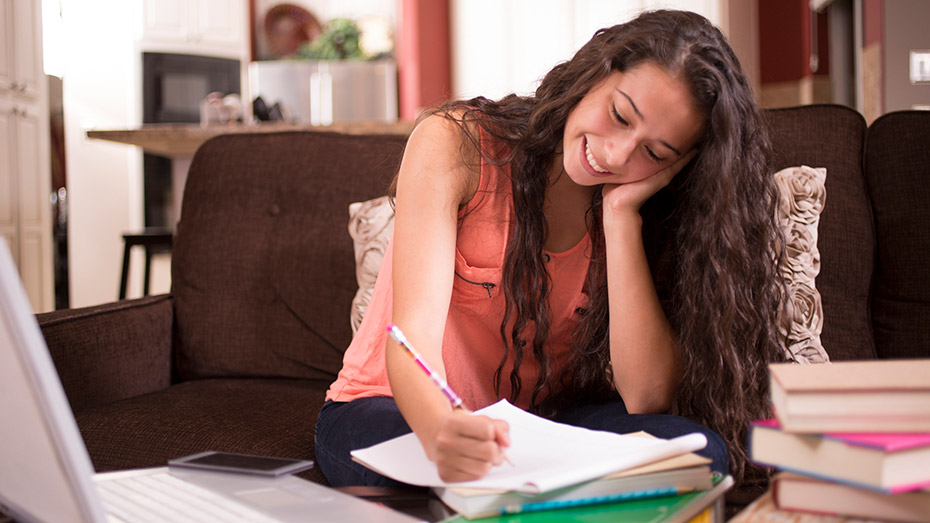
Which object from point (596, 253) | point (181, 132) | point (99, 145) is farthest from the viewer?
point (99, 145)

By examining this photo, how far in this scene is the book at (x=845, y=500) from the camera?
1.96ft

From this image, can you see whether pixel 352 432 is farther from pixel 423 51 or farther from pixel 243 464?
pixel 423 51

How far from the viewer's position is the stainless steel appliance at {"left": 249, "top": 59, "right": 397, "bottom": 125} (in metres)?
6.77

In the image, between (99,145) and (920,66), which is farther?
(99,145)

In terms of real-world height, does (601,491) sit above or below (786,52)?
below

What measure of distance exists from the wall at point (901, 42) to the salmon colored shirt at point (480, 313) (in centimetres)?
256

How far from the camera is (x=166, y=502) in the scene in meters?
0.72

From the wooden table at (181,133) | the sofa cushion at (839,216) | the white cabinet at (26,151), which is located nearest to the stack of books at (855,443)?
the sofa cushion at (839,216)

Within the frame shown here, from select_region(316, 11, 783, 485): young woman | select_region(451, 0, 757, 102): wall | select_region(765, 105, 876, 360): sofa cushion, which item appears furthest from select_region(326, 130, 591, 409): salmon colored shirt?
select_region(451, 0, 757, 102): wall

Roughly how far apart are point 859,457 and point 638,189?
2.21 ft

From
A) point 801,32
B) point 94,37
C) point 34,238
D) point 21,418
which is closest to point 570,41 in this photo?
point 801,32

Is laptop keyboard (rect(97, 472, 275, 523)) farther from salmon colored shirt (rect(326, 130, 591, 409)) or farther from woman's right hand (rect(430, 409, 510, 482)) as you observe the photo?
salmon colored shirt (rect(326, 130, 591, 409))

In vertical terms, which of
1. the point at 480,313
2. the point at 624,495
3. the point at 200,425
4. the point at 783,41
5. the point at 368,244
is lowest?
the point at 200,425

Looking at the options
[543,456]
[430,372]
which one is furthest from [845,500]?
[430,372]
